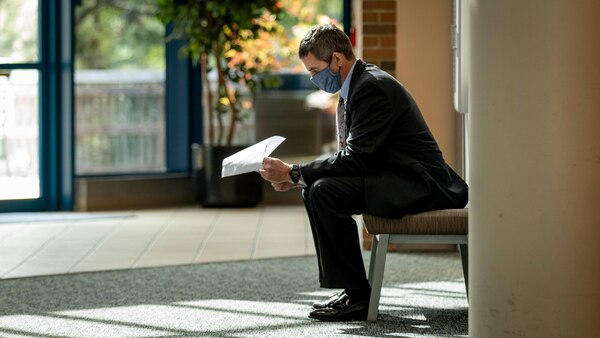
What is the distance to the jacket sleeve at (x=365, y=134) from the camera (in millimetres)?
3994

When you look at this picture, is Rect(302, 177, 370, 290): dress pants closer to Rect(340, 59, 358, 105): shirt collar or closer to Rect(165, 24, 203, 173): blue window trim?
Rect(340, 59, 358, 105): shirt collar

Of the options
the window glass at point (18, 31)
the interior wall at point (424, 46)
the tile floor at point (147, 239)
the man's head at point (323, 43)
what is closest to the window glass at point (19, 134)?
the window glass at point (18, 31)

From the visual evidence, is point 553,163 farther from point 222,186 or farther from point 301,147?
point 301,147

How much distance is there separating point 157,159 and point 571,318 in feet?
18.9

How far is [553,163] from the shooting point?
10.3 feet

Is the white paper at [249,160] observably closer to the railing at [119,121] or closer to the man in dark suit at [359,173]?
the man in dark suit at [359,173]

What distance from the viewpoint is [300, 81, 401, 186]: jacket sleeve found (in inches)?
157

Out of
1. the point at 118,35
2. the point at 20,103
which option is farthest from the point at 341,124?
the point at 118,35

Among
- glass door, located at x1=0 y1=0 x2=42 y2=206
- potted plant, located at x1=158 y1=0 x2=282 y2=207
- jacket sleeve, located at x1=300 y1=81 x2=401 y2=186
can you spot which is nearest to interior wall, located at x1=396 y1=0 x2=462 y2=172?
jacket sleeve, located at x1=300 y1=81 x2=401 y2=186

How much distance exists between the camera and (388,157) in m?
4.06

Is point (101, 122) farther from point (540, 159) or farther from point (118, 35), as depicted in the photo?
point (540, 159)

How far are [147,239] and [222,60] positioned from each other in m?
2.37

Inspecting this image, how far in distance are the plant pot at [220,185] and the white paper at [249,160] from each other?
13.2ft

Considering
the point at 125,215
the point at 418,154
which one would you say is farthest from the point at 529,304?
the point at 125,215
